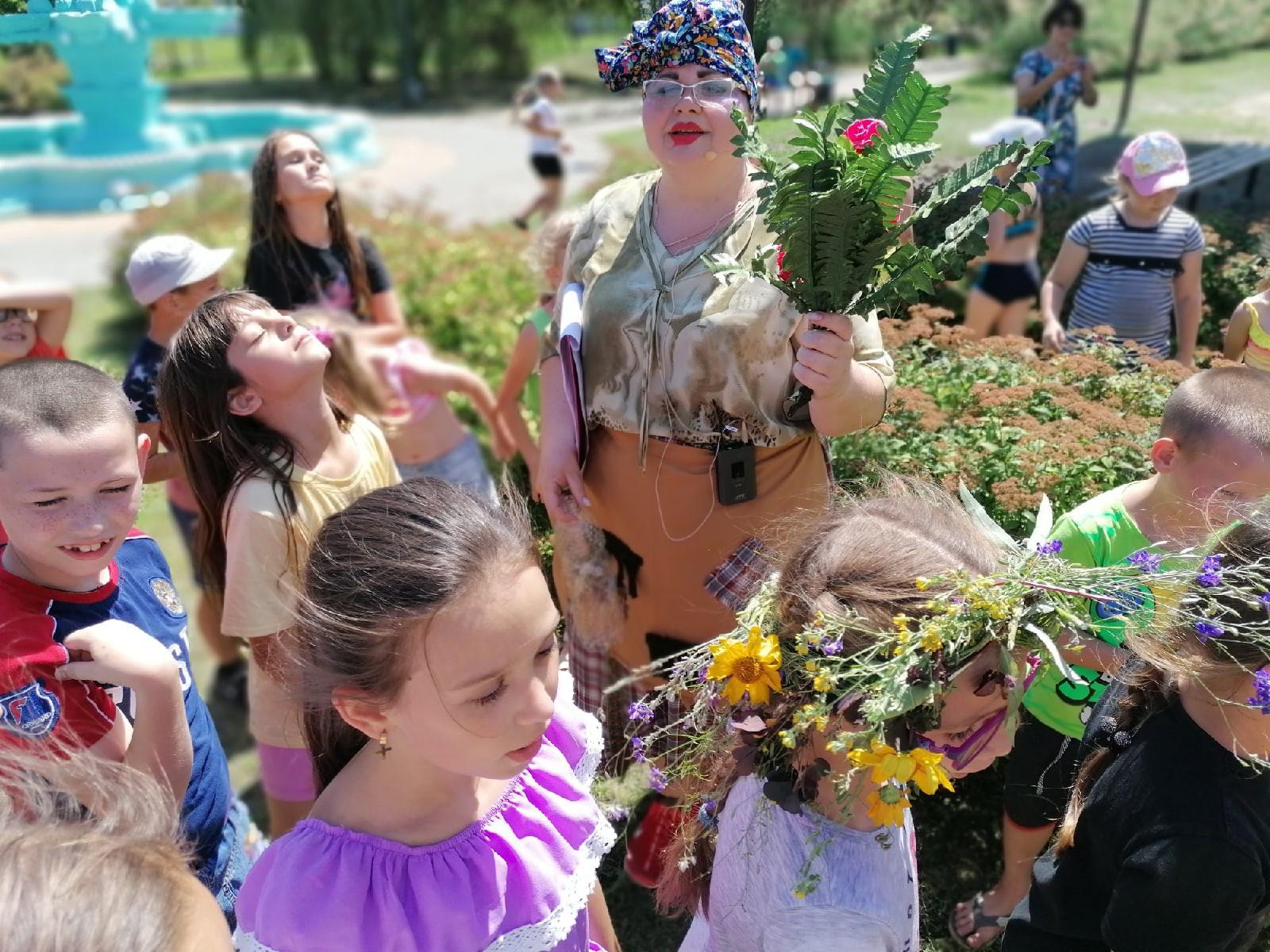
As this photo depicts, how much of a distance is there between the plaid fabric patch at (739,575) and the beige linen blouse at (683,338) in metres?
0.25

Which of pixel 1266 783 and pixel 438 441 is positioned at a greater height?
pixel 1266 783

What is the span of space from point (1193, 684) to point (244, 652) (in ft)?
10.8

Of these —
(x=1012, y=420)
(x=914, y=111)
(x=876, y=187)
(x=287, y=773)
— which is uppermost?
(x=914, y=111)

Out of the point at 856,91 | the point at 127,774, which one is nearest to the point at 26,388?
the point at 127,774

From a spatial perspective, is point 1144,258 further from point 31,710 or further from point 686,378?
point 31,710

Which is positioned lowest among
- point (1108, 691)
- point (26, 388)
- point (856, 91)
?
point (1108, 691)

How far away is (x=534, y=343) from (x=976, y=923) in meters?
2.22

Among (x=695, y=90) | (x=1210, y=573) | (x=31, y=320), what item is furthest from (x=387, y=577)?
(x=31, y=320)

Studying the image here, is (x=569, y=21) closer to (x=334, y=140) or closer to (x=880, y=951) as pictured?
(x=334, y=140)

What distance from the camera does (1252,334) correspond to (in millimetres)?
3178

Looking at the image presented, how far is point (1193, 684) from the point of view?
170 centimetres

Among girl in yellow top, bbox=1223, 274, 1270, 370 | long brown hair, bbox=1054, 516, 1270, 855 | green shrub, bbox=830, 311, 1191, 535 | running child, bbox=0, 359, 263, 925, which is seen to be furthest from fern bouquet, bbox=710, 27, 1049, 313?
girl in yellow top, bbox=1223, 274, 1270, 370

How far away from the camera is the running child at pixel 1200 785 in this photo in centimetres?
157

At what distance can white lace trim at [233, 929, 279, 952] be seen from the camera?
5.07 ft
